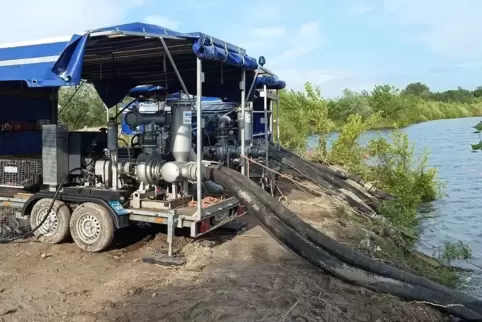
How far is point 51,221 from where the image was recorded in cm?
750

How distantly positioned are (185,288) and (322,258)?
174 centimetres

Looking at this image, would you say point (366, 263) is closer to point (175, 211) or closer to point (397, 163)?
point (175, 211)

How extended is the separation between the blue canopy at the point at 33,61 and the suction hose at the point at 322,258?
2573mm

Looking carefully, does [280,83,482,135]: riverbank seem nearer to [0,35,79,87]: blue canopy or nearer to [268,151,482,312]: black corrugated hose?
[268,151,482,312]: black corrugated hose

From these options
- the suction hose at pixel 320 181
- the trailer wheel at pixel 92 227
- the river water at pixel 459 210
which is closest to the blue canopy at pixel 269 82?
the suction hose at pixel 320 181

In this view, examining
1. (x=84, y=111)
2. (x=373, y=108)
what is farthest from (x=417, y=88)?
(x=84, y=111)

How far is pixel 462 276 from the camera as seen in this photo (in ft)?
28.0

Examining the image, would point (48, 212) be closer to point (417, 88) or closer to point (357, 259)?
point (357, 259)

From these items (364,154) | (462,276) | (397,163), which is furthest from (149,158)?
(364,154)

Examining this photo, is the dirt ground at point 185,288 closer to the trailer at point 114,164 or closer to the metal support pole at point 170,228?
the metal support pole at point 170,228

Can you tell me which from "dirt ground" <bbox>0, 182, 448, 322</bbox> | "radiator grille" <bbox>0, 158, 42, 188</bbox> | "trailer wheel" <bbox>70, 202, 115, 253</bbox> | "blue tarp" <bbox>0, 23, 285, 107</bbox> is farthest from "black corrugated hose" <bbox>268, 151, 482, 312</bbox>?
"radiator grille" <bbox>0, 158, 42, 188</bbox>

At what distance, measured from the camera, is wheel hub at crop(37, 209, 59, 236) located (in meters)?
7.45

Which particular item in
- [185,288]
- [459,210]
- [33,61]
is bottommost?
[459,210]

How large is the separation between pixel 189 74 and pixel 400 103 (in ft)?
134
